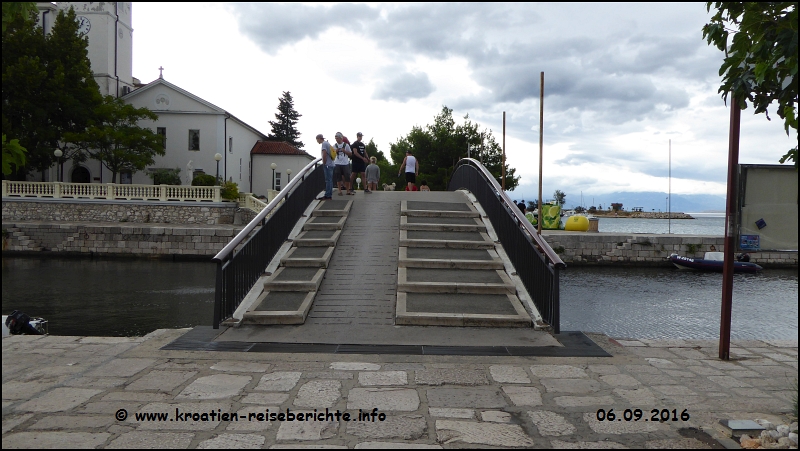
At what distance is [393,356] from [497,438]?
2.02m

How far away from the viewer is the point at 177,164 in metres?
42.2

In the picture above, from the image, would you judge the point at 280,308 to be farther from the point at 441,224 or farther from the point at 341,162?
the point at 341,162

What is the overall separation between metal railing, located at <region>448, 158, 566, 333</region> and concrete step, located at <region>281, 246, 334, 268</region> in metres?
2.90

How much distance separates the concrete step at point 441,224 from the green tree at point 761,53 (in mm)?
5733

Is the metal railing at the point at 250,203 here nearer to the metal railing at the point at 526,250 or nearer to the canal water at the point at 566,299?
the canal water at the point at 566,299

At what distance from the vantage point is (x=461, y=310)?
22.5 feet

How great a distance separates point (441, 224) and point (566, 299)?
7.55 meters

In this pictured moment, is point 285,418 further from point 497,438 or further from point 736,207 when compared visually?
point 736,207

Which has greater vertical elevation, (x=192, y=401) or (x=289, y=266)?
(x=289, y=266)

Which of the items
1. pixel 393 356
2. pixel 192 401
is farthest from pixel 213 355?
pixel 393 356

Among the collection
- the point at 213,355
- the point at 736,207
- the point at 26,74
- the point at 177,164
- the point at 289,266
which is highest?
the point at 26,74

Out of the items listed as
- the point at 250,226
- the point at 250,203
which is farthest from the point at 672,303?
the point at 250,203

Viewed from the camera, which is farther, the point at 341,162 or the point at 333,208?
the point at 341,162

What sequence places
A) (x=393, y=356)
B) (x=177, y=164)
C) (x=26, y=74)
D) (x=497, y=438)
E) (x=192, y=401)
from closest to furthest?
(x=497, y=438)
(x=192, y=401)
(x=393, y=356)
(x=26, y=74)
(x=177, y=164)
